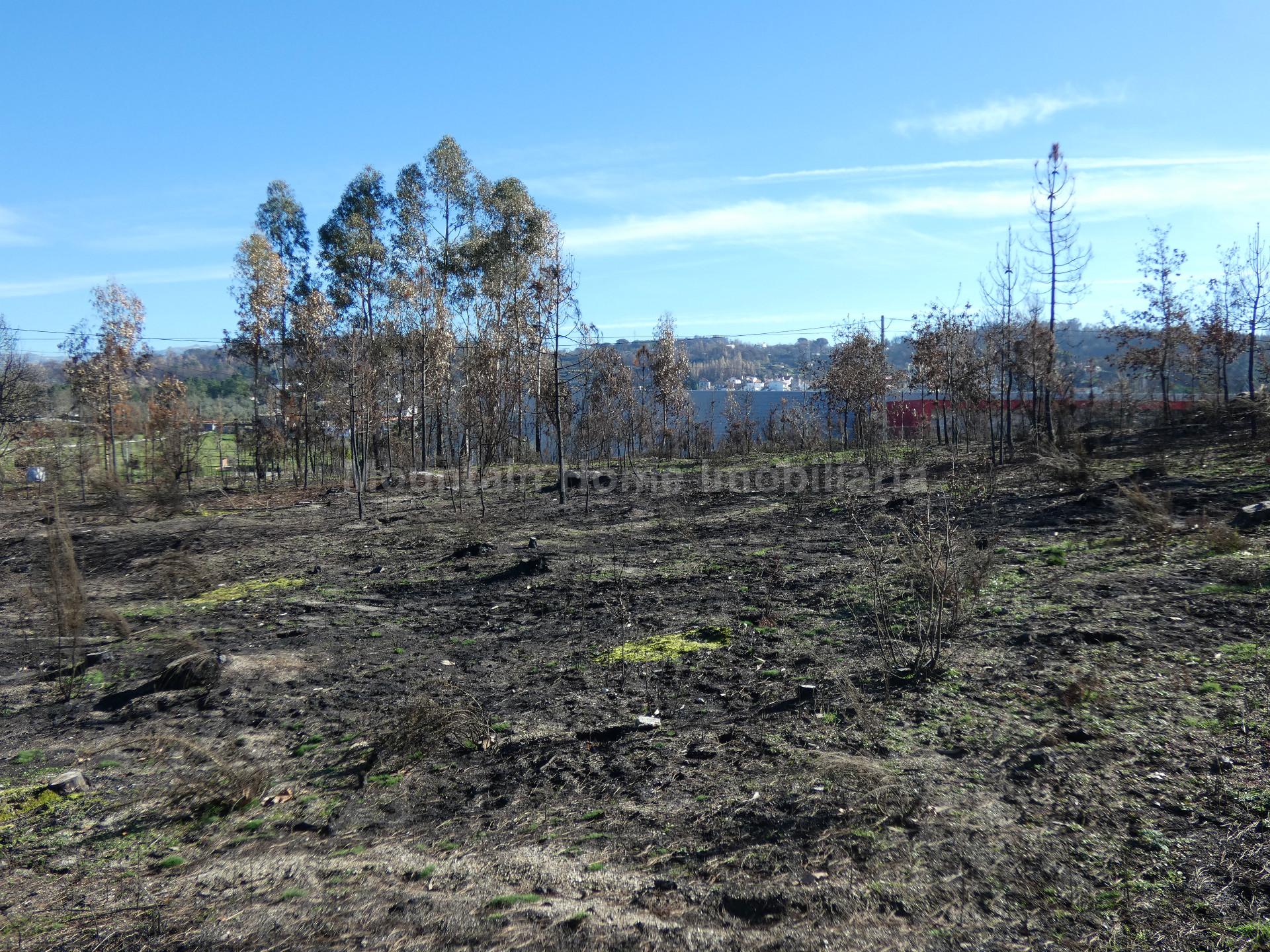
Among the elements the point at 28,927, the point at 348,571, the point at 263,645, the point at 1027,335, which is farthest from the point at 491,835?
the point at 1027,335

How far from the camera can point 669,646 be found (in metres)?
6.66

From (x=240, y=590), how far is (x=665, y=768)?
761 cm

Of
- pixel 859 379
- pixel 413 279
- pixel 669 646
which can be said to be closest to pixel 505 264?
pixel 413 279

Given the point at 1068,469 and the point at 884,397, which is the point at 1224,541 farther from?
the point at 884,397

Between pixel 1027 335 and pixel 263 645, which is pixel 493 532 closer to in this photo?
pixel 263 645

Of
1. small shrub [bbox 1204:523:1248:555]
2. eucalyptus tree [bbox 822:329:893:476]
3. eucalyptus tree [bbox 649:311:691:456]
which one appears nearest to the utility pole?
eucalyptus tree [bbox 822:329:893:476]

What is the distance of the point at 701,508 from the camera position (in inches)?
598

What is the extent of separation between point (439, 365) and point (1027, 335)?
70.4 ft

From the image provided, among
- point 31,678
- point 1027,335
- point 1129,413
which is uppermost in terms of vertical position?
point 1027,335

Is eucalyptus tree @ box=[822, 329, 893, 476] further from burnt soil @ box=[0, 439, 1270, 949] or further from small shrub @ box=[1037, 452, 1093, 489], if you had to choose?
burnt soil @ box=[0, 439, 1270, 949]

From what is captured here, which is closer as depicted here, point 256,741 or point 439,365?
point 256,741

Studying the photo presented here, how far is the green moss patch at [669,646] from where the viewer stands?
637cm

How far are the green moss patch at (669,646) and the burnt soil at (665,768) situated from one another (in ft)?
0.45

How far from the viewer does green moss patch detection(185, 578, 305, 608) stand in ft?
30.4
